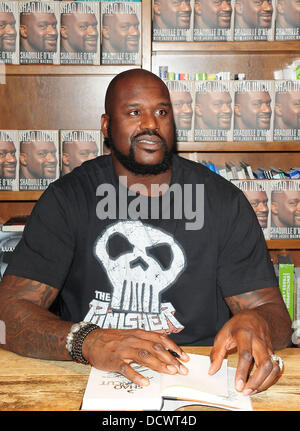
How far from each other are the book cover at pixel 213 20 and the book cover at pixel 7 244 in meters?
0.99

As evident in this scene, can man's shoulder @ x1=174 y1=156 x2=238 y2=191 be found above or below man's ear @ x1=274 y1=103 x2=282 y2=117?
below

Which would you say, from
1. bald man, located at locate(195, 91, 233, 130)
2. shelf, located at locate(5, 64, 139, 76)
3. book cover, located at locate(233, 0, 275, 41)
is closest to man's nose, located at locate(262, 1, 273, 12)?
book cover, located at locate(233, 0, 275, 41)

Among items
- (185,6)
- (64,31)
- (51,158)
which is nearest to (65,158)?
(51,158)

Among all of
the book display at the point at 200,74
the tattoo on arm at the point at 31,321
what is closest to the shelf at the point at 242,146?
the book display at the point at 200,74

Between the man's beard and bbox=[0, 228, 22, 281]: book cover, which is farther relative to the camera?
bbox=[0, 228, 22, 281]: book cover

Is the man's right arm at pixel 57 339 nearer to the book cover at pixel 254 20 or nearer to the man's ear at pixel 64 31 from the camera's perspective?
the man's ear at pixel 64 31

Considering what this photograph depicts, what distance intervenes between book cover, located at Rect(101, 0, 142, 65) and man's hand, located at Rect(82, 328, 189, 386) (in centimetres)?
124

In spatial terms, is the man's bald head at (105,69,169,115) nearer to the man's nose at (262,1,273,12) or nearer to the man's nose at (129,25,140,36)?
the man's nose at (129,25,140,36)

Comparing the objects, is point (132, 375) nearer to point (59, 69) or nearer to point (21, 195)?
point (21, 195)

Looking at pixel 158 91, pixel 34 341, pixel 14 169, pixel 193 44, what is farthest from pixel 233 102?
pixel 34 341

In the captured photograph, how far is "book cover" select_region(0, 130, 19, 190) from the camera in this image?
196 centimetres

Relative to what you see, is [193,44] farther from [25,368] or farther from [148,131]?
[25,368]

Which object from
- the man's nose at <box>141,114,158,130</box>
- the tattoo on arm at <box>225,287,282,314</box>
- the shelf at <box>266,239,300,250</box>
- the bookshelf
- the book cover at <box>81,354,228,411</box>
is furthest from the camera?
the bookshelf

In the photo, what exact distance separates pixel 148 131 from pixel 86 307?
48 centimetres
